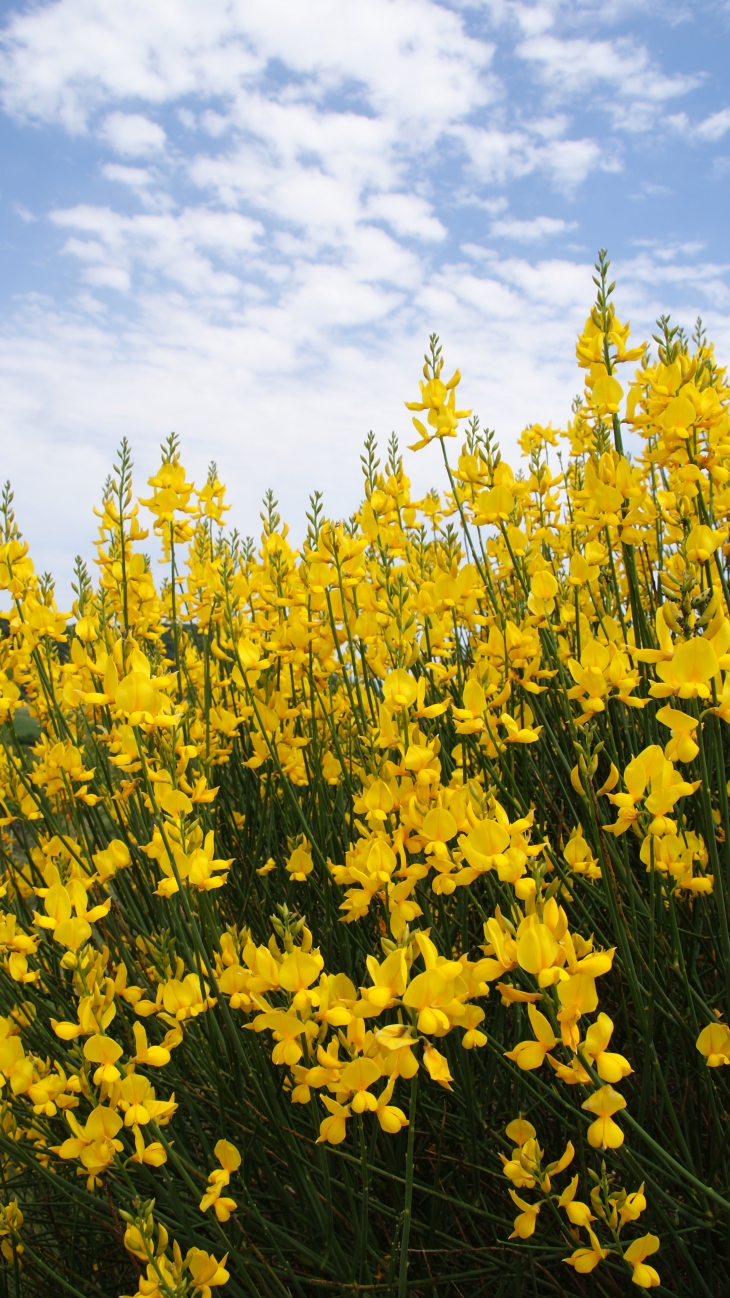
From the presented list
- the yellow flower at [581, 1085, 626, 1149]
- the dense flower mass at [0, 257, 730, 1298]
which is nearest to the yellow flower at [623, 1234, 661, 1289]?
the dense flower mass at [0, 257, 730, 1298]

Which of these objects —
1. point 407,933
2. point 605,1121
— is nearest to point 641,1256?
point 605,1121

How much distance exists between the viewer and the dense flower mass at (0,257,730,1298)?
1127 millimetres

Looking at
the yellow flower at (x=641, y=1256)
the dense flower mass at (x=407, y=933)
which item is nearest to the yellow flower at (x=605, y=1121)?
the dense flower mass at (x=407, y=933)

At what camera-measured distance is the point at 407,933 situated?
1.07 m

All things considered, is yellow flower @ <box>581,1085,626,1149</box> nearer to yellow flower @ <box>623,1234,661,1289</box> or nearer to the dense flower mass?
the dense flower mass

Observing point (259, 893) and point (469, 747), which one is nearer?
point (469, 747)

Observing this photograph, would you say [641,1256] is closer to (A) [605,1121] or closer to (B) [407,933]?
(A) [605,1121]

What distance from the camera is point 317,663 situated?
8.50ft

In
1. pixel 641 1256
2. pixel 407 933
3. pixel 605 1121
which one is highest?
pixel 407 933

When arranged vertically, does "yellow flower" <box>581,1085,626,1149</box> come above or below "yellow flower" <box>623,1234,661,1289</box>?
above

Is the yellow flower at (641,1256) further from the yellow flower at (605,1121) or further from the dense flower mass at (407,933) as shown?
the yellow flower at (605,1121)

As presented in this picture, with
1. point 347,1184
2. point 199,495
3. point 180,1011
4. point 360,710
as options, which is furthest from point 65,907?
point 199,495

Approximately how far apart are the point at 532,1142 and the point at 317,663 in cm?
164

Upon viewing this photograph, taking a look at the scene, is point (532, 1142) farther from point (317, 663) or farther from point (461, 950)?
point (317, 663)
